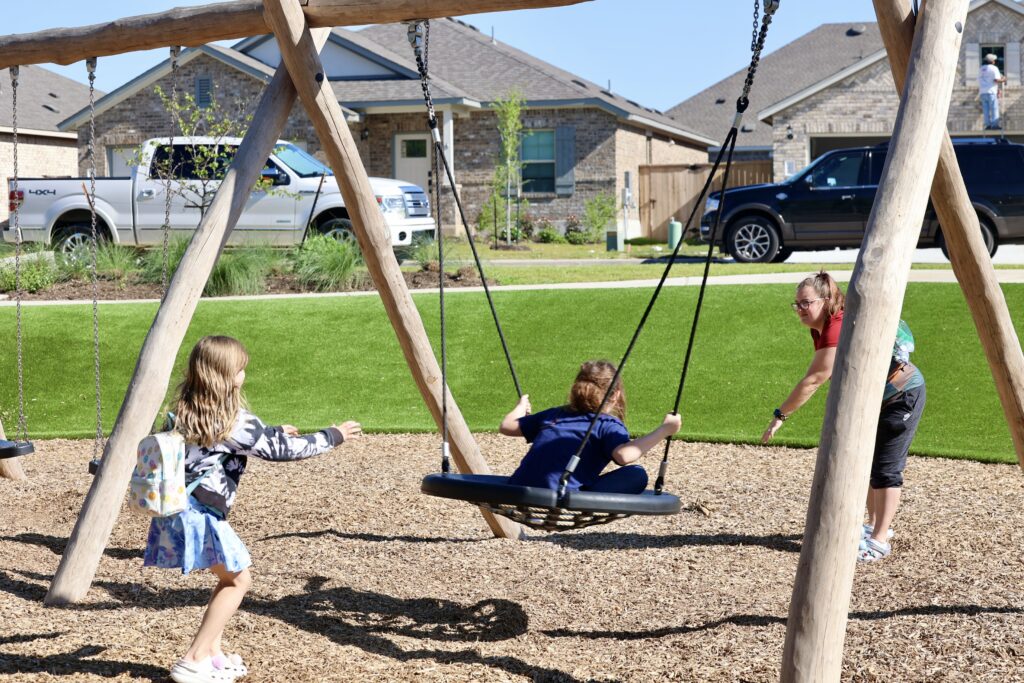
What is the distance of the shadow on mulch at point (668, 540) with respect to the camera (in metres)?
6.22

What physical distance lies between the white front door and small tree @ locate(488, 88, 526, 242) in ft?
5.60

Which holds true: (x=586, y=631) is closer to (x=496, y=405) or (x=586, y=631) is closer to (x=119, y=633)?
(x=119, y=633)

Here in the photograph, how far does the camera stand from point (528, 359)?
37.5 feet

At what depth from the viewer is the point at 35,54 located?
20.7 ft

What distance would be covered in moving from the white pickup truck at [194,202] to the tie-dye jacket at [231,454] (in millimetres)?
12630

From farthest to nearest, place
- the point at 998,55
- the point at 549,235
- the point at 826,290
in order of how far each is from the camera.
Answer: the point at 998,55 → the point at 549,235 → the point at 826,290

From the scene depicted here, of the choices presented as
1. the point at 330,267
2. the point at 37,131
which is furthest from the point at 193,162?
the point at 37,131

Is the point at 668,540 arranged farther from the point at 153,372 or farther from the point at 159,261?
the point at 159,261

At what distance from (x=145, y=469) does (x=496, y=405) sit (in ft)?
21.1

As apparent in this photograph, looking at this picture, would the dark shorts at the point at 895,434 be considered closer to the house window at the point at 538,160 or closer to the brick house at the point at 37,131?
the house window at the point at 538,160

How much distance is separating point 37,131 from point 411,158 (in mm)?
10508

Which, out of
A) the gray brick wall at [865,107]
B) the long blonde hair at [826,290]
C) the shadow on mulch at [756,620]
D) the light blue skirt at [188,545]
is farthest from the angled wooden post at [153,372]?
the gray brick wall at [865,107]

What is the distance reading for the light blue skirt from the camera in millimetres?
4199

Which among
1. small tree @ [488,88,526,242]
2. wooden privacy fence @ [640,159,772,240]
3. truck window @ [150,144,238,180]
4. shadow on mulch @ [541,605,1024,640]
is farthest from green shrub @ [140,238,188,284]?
wooden privacy fence @ [640,159,772,240]
